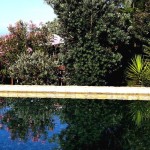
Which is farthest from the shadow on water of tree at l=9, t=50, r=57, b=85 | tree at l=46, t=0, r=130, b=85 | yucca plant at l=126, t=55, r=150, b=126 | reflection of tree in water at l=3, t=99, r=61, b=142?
yucca plant at l=126, t=55, r=150, b=126

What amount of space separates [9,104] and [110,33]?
17.4 feet

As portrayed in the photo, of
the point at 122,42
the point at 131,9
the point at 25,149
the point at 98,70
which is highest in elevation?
the point at 131,9

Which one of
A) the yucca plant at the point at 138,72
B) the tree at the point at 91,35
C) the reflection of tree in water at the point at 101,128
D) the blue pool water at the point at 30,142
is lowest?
the blue pool water at the point at 30,142

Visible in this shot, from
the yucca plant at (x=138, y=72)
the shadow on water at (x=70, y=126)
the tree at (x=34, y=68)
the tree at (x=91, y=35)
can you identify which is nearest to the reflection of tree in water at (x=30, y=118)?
the shadow on water at (x=70, y=126)

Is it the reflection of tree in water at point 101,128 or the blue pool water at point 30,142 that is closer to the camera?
the blue pool water at point 30,142

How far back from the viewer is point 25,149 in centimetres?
1062

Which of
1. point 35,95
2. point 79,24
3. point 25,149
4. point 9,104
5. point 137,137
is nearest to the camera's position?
point 25,149

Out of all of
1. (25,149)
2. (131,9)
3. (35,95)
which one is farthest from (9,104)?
(131,9)

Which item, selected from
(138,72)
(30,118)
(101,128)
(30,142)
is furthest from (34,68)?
(30,142)

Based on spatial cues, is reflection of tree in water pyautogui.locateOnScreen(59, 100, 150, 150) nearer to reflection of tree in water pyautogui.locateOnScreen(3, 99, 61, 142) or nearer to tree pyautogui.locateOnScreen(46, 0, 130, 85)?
reflection of tree in water pyautogui.locateOnScreen(3, 99, 61, 142)

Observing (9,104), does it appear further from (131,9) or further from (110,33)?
(131,9)

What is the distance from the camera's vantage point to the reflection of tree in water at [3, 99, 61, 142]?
12.2 metres

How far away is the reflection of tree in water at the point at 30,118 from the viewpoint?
482 inches

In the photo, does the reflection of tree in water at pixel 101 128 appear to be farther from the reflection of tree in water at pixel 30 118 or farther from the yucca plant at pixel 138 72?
the yucca plant at pixel 138 72
